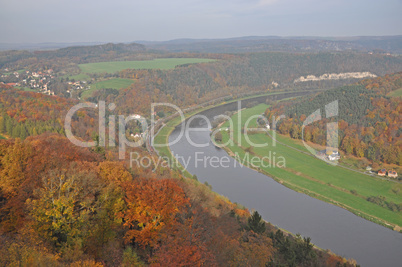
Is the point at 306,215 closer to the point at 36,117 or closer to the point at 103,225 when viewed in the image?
the point at 103,225

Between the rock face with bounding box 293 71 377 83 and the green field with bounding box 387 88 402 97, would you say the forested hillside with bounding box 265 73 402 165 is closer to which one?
the green field with bounding box 387 88 402 97

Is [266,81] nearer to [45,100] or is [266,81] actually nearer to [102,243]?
[45,100]

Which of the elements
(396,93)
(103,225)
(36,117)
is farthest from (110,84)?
(103,225)

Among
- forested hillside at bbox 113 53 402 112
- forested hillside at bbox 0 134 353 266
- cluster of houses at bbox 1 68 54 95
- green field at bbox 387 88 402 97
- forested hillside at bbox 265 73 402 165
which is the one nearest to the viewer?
forested hillside at bbox 0 134 353 266

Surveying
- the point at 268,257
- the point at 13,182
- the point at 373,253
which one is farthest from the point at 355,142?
the point at 13,182

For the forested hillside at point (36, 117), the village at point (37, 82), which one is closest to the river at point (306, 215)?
the forested hillside at point (36, 117)

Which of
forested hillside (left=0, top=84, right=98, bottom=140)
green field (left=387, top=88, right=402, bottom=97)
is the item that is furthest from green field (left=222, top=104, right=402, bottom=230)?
forested hillside (left=0, top=84, right=98, bottom=140)
